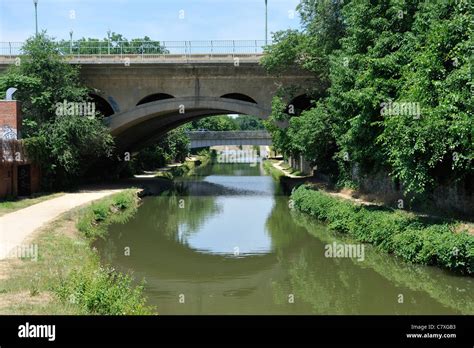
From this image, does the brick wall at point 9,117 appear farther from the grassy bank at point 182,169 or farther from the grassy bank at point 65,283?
the grassy bank at point 182,169

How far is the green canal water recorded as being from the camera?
12920 mm

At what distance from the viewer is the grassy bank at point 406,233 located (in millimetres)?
14578

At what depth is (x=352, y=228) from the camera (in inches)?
810

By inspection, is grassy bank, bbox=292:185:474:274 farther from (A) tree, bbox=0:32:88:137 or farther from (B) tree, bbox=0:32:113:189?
(A) tree, bbox=0:32:88:137

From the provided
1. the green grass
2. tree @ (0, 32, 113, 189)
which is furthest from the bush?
tree @ (0, 32, 113, 189)

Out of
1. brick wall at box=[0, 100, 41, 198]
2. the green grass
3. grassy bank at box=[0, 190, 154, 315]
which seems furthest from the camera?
brick wall at box=[0, 100, 41, 198]

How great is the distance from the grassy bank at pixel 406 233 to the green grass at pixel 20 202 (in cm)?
1271

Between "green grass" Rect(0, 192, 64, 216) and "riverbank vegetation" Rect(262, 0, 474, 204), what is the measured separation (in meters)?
13.0

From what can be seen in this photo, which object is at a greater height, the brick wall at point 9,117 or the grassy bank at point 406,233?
the brick wall at point 9,117

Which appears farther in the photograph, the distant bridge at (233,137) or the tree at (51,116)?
the distant bridge at (233,137)

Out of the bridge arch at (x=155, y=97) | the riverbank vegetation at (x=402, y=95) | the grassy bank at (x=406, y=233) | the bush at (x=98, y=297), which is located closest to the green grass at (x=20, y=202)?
the bridge arch at (x=155, y=97)

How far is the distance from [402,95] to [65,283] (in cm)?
1183

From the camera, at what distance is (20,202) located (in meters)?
24.8
